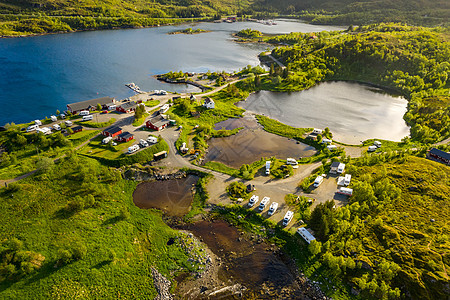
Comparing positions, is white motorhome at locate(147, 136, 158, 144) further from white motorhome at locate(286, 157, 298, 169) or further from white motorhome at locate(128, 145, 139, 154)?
white motorhome at locate(286, 157, 298, 169)

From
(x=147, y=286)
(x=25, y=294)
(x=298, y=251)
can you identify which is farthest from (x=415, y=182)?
(x=25, y=294)

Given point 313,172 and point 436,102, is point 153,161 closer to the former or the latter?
point 313,172

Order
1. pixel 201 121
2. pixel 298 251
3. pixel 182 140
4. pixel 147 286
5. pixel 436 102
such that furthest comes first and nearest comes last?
pixel 436 102, pixel 201 121, pixel 182 140, pixel 298 251, pixel 147 286

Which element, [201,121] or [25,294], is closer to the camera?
[25,294]

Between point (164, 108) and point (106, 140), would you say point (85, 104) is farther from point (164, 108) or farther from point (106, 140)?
point (106, 140)

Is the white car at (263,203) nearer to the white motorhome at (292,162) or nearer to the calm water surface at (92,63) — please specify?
the white motorhome at (292,162)

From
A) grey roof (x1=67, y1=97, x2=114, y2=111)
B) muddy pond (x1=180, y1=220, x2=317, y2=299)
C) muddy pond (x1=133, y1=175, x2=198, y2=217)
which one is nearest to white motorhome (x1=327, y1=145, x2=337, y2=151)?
muddy pond (x1=180, y1=220, x2=317, y2=299)

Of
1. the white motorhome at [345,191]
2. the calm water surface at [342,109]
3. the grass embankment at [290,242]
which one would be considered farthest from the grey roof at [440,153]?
the grass embankment at [290,242]
